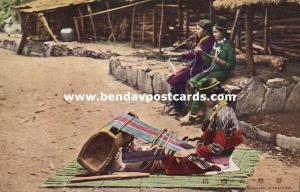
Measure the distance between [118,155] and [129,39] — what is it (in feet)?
42.0

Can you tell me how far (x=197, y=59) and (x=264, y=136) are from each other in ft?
7.28

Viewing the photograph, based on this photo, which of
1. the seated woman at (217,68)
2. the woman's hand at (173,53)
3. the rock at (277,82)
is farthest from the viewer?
the woman's hand at (173,53)

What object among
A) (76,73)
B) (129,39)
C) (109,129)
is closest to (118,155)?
(109,129)

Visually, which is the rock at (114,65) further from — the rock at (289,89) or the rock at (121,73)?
the rock at (289,89)

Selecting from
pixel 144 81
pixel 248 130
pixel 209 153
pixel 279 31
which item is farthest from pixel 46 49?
pixel 209 153

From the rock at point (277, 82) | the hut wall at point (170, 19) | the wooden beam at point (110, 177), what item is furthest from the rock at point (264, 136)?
the hut wall at point (170, 19)

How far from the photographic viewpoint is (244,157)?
6957 mm

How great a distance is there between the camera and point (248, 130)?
809cm

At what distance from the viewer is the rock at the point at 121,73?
1246cm

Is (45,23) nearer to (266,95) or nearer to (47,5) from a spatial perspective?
(47,5)

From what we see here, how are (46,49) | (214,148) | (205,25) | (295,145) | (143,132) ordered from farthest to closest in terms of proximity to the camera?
(46,49)
(205,25)
(295,145)
(143,132)
(214,148)

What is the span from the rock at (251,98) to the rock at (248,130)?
513mm

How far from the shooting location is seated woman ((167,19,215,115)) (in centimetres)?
902

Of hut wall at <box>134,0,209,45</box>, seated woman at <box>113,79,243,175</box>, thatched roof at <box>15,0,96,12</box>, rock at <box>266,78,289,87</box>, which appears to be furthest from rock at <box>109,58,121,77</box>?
seated woman at <box>113,79,243,175</box>
